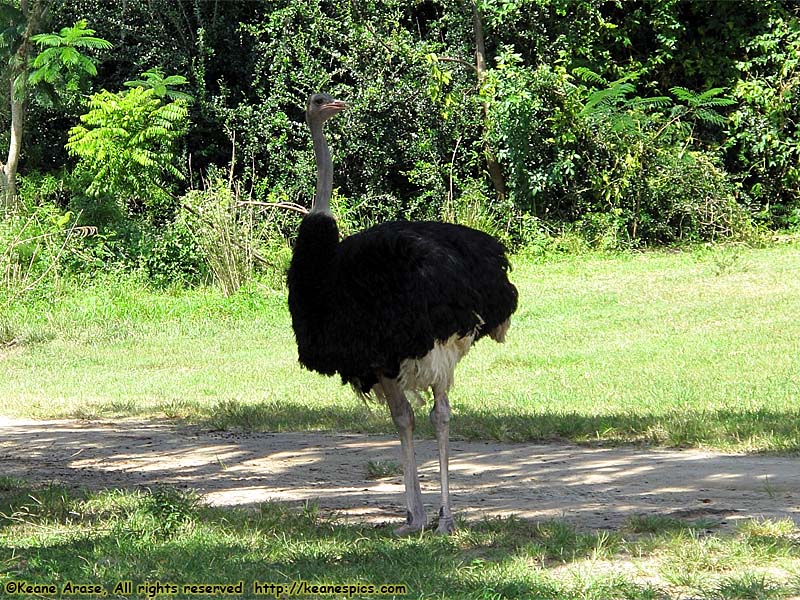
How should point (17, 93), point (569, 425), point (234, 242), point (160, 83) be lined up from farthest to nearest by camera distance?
point (160, 83)
point (17, 93)
point (234, 242)
point (569, 425)

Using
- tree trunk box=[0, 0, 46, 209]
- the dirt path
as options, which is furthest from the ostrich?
tree trunk box=[0, 0, 46, 209]

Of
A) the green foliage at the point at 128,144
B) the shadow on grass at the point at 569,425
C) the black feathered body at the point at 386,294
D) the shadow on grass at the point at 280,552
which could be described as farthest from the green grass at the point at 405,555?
the green foliage at the point at 128,144

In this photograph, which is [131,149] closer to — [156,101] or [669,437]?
[156,101]

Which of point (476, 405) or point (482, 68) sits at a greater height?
point (482, 68)

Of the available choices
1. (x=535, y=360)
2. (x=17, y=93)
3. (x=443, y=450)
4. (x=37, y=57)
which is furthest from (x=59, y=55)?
(x=443, y=450)

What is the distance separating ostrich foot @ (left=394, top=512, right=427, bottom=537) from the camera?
18.9 ft

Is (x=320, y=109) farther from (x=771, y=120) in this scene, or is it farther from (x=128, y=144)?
(x=771, y=120)

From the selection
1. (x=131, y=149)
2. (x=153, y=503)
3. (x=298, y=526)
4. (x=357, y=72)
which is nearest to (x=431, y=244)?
(x=298, y=526)

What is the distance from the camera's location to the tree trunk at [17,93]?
731 inches

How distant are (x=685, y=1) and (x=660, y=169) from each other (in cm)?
340

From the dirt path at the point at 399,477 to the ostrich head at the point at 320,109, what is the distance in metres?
2.07

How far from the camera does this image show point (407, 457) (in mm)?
6023

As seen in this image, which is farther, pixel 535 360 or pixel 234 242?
pixel 234 242

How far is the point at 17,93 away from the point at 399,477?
13610mm
